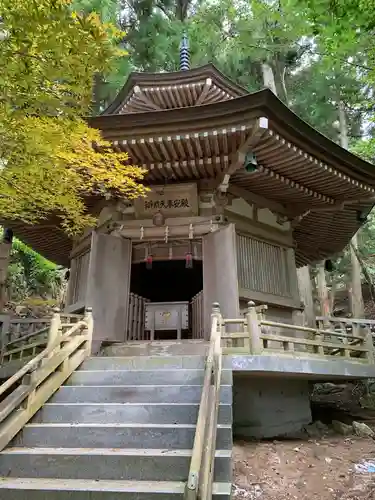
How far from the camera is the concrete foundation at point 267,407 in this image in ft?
22.7

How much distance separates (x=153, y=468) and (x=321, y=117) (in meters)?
20.6

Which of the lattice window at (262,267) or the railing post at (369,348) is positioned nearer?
the railing post at (369,348)

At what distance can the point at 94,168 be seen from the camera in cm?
640

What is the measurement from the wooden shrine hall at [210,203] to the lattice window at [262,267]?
3 centimetres

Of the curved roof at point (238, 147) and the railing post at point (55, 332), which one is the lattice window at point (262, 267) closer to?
the curved roof at point (238, 147)

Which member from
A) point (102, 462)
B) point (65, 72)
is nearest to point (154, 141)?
point (65, 72)

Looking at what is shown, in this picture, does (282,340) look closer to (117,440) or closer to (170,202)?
(117,440)

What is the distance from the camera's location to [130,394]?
5145 millimetres

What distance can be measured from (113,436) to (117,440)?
0.07m

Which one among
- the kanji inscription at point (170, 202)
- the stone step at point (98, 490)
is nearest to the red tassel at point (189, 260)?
the kanji inscription at point (170, 202)

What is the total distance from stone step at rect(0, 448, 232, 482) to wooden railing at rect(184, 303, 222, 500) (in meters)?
0.37

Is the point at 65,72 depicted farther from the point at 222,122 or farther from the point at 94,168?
the point at 222,122

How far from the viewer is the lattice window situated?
8391 millimetres

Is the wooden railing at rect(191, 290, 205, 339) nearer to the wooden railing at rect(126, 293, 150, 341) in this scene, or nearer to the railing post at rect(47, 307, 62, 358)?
the wooden railing at rect(126, 293, 150, 341)
